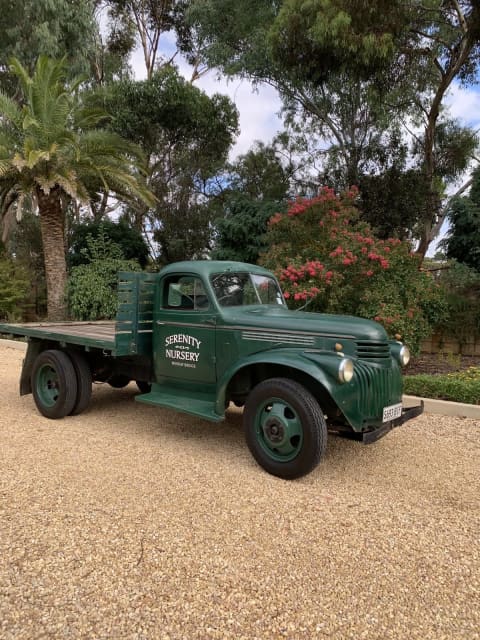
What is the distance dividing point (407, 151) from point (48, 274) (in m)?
11.2

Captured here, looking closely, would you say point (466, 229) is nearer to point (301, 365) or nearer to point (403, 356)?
point (403, 356)

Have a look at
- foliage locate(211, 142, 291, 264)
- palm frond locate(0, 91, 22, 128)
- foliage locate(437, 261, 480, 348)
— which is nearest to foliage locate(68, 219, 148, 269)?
foliage locate(211, 142, 291, 264)

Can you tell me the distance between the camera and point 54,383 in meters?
5.38

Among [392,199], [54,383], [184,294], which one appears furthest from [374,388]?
[392,199]

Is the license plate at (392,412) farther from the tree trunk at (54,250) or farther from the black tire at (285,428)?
the tree trunk at (54,250)

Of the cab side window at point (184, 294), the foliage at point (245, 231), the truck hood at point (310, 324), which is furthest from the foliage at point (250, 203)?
the truck hood at point (310, 324)

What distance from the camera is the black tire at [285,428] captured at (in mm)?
3459

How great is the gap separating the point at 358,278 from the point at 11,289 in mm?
10637

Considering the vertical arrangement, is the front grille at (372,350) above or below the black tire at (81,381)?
above

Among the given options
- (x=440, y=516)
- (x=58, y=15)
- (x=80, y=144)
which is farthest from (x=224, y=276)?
(x=58, y=15)

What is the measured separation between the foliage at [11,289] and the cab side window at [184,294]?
1063 centimetres

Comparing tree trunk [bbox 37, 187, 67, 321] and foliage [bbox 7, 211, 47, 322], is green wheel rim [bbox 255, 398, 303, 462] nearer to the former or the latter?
tree trunk [bbox 37, 187, 67, 321]

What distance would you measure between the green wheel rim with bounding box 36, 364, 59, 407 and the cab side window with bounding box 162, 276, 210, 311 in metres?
1.77

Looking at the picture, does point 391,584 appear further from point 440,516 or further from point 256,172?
point 256,172
